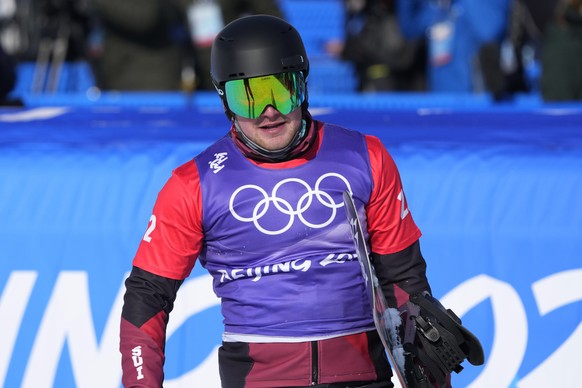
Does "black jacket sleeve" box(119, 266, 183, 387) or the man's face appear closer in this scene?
"black jacket sleeve" box(119, 266, 183, 387)

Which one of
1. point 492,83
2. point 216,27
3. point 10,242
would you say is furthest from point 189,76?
point 10,242

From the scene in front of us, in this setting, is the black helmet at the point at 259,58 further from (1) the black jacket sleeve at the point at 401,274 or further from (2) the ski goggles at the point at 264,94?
(1) the black jacket sleeve at the point at 401,274

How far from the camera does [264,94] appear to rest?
10.0 feet

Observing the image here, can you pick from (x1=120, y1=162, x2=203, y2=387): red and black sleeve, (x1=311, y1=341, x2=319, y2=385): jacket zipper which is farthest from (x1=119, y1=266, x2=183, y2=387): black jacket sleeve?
(x1=311, y1=341, x2=319, y2=385): jacket zipper

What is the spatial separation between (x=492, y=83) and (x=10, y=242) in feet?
15.1

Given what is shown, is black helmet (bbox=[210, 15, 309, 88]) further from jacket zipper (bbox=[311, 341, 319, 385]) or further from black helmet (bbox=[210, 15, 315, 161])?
jacket zipper (bbox=[311, 341, 319, 385])

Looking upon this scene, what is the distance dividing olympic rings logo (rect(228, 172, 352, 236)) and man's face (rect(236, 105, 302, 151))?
4.7 inches

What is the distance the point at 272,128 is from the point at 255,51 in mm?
216

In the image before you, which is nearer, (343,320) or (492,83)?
(343,320)

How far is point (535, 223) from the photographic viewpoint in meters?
4.18

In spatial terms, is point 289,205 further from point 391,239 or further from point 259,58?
point 259,58

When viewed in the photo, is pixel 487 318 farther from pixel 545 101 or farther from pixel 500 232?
pixel 545 101

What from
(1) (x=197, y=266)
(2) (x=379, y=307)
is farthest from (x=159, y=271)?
(1) (x=197, y=266)

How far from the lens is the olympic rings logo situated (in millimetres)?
3062
